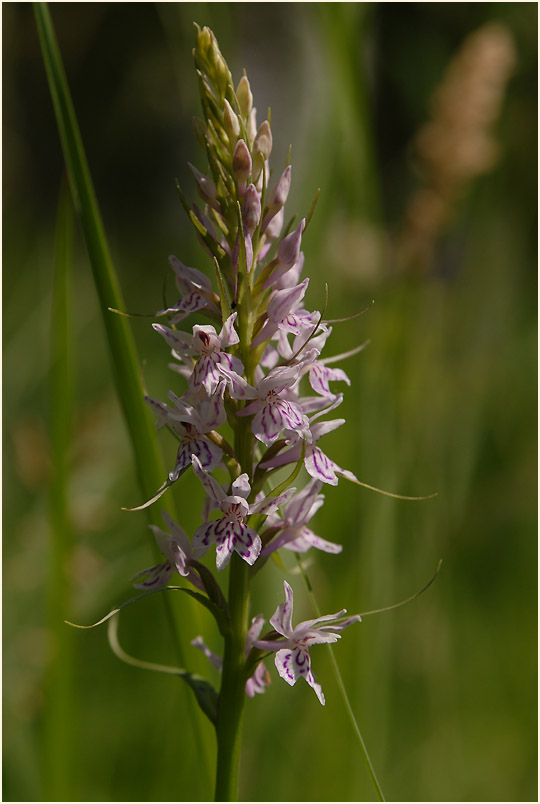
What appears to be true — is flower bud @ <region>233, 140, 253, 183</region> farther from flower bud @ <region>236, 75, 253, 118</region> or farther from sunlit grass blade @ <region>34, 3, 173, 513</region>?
sunlit grass blade @ <region>34, 3, 173, 513</region>

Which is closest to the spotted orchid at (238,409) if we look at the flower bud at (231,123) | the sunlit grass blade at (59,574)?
the flower bud at (231,123)

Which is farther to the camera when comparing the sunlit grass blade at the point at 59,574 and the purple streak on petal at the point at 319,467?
the sunlit grass blade at the point at 59,574

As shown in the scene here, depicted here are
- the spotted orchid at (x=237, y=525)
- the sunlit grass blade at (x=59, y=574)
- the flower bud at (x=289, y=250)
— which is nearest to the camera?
the spotted orchid at (x=237, y=525)

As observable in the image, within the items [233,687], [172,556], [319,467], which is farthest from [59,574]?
[319,467]

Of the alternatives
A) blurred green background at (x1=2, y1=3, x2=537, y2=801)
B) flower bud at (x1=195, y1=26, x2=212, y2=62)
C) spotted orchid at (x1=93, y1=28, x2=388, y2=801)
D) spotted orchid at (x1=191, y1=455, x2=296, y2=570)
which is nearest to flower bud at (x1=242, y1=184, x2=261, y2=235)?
spotted orchid at (x1=93, y1=28, x2=388, y2=801)

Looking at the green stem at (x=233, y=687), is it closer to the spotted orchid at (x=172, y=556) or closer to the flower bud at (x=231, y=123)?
the spotted orchid at (x=172, y=556)

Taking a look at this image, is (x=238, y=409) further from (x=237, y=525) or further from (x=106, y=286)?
(x=106, y=286)

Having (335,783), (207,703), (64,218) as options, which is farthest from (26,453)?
(207,703)
